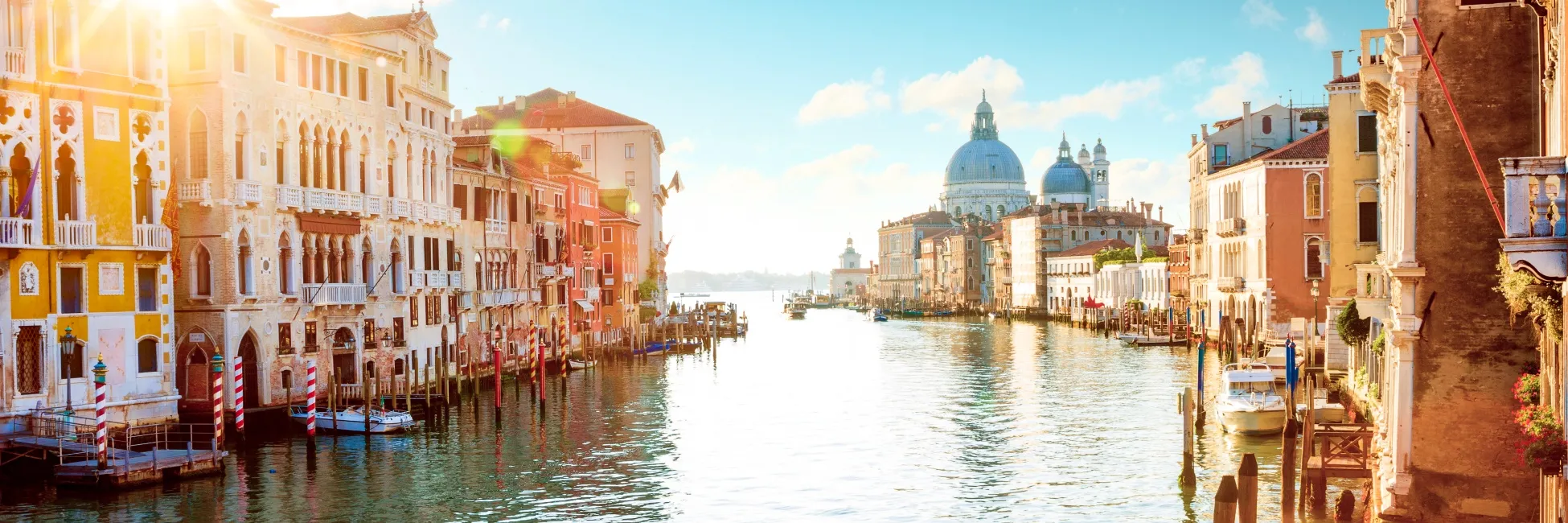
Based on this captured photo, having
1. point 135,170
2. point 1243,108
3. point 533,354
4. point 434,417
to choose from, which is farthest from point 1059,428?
point 1243,108

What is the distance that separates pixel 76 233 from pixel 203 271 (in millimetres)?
4439

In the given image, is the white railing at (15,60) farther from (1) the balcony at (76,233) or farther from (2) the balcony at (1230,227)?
Result: (2) the balcony at (1230,227)

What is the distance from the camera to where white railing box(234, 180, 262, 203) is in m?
25.1

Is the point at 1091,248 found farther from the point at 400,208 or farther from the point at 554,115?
the point at 400,208

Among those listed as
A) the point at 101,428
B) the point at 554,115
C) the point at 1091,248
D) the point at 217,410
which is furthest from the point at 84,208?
the point at 1091,248

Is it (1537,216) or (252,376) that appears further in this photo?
(252,376)

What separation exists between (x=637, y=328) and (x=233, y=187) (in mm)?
29746

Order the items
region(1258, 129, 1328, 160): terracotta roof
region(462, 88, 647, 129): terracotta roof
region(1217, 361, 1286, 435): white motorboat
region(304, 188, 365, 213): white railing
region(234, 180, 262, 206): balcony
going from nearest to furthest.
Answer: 1. region(1217, 361, 1286, 435): white motorboat
2. region(234, 180, 262, 206): balcony
3. region(304, 188, 365, 213): white railing
4. region(1258, 129, 1328, 160): terracotta roof
5. region(462, 88, 647, 129): terracotta roof

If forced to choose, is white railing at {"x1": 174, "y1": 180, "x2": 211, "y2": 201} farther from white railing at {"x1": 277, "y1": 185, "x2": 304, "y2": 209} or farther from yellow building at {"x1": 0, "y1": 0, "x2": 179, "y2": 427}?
yellow building at {"x1": 0, "y1": 0, "x2": 179, "y2": 427}

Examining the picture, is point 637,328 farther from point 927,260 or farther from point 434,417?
point 927,260

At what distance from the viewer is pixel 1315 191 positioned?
44250 mm

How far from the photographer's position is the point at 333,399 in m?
25.0

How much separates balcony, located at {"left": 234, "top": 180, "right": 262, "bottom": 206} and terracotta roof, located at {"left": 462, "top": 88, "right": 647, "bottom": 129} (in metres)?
35.9

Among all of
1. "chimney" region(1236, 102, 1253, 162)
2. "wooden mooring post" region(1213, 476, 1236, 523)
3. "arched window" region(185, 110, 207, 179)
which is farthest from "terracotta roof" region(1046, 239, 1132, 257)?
"wooden mooring post" region(1213, 476, 1236, 523)
